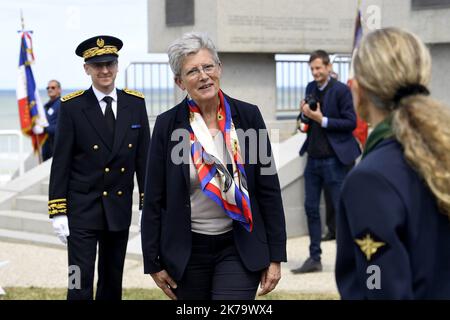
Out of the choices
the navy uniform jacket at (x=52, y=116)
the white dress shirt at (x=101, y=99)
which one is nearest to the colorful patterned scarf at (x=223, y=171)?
the white dress shirt at (x=101, y=99)

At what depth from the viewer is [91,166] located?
238 inches

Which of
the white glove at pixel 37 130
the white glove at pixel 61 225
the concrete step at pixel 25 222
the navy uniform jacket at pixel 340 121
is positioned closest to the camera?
the white glove at pixel 61 225

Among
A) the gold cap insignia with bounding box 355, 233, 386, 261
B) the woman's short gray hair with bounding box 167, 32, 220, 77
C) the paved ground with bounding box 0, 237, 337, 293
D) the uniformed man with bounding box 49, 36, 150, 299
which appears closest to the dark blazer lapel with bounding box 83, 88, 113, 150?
the uniformed man with bounding box 49, 36, 150, 299

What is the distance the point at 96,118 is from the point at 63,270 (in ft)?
12.5

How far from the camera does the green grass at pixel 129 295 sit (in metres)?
7.64

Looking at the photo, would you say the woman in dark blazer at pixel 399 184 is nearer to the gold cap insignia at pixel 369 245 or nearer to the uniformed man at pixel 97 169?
the gold cap insignia at pixel 369 245

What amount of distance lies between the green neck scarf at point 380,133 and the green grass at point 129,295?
4.93 metres

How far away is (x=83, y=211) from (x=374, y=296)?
3602mm

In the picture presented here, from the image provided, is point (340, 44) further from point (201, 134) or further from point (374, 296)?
point (374, 296)

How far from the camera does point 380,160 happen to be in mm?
2609

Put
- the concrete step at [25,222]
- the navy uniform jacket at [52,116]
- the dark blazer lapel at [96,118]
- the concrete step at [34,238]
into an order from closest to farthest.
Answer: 1. the dark blazer lapel at [96,118]
2. the concrete step at [34,238]
3. the concrete step at [25,222]
4. the navy uniform jacket at [52,116]

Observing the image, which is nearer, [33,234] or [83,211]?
[83,211]
